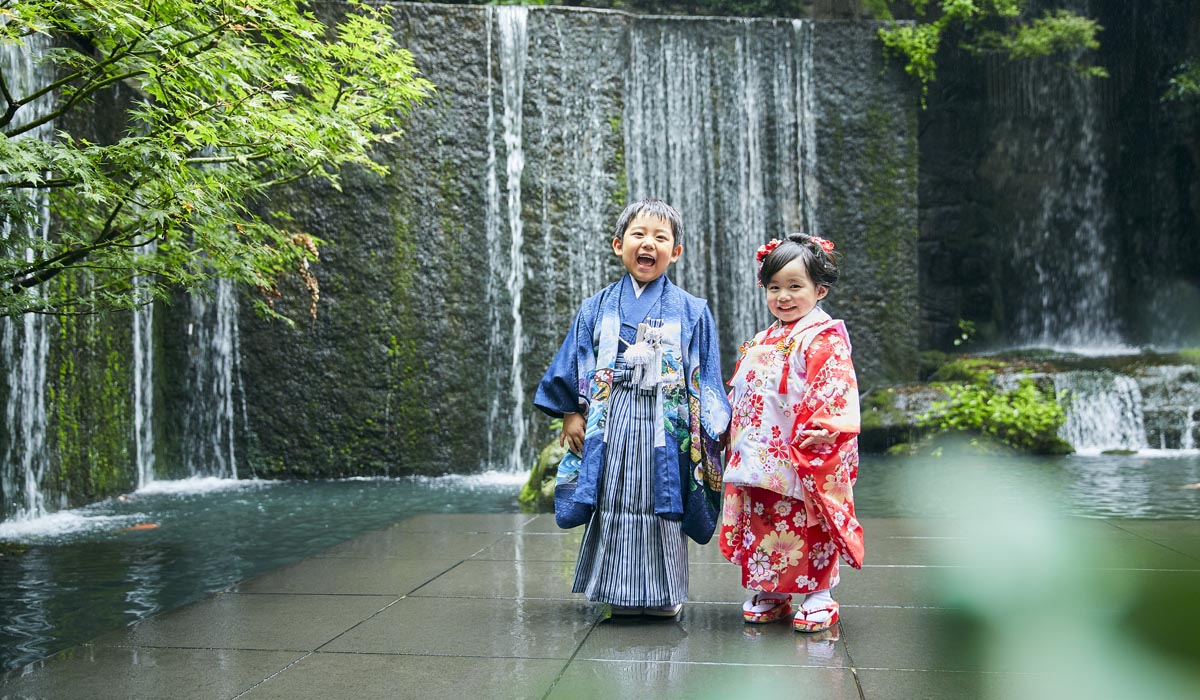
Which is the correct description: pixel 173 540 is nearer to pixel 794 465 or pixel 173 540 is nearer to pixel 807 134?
pixel 794 465

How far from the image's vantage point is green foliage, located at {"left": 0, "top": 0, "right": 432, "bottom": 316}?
13.8ft

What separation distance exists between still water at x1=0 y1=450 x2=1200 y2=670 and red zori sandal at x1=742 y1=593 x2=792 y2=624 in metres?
2.69

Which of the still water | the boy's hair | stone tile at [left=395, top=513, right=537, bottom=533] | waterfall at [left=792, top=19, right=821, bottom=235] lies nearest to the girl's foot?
the boy's hair

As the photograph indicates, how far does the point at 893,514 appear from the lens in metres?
7.11

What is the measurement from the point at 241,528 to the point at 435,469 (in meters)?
3.53

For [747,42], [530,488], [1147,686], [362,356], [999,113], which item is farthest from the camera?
[999,113]

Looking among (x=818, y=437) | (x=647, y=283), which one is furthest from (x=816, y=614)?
(x=647, y=283)

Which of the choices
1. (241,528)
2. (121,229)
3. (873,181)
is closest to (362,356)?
(241,528)

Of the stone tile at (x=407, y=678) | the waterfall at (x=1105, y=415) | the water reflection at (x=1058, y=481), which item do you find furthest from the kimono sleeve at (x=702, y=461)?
the waterfall at (x=1105, y=415)

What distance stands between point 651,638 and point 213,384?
7807 mm

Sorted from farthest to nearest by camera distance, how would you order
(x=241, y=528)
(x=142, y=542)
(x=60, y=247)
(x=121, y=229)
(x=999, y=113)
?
(x=999, y=113) < (x=241, y=528) < (x=142, y=542) < (x=60, y=247) < (x=121, y=229)

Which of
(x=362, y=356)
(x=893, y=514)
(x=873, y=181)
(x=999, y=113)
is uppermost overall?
(x=999, y=113)

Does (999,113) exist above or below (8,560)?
above

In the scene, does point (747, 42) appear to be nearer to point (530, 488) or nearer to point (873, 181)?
point (873, 181)
